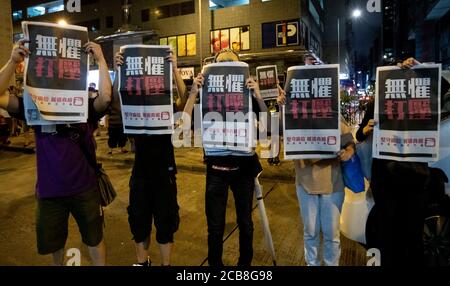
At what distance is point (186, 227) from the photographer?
17.3 feet

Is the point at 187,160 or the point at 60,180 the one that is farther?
the point at 187,160

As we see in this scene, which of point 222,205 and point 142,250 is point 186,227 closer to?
point 142,250

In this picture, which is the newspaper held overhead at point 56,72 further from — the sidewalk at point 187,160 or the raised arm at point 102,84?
the sidewalk at point 187,160

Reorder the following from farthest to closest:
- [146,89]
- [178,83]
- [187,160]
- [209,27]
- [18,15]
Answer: [18,15] < [209,27] < [187,160] < [178,83] < [146,89]

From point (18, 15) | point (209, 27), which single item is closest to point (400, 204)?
point (209, 27)

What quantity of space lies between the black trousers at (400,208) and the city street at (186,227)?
0.84m

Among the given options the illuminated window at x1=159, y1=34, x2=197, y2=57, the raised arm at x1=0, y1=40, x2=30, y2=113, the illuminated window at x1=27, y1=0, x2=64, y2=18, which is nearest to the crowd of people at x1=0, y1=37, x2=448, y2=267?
the raised arm at x1=0, y1=40, x2=30, y2=113

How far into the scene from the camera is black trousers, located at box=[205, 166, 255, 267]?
3.37 m

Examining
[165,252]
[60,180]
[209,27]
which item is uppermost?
[209,27]

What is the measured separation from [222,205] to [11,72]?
2.13m

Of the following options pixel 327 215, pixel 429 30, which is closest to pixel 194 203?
pixel 327 215

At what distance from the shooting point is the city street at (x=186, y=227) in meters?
4.23

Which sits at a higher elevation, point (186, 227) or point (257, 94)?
point (257, 94)
